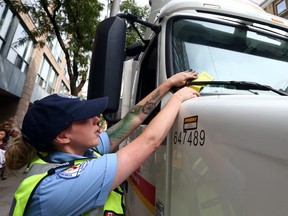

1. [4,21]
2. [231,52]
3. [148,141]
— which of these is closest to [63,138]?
[148,141]

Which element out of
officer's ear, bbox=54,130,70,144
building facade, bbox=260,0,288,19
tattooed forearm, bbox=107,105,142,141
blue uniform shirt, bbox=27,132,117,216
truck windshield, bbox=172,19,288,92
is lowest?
blue uniform shirt, bbox=27,132,117,216

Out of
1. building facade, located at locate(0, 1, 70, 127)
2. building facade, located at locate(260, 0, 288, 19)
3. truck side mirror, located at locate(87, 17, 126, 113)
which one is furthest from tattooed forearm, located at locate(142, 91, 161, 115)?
building facade, located at locate(260, 0, 288, 19)

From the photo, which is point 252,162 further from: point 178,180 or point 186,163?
point 178,180

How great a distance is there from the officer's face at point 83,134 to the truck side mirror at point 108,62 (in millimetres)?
317

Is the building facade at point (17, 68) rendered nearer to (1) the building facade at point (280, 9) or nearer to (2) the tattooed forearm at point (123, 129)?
(2) the tattooed forearm at point (123, 129)

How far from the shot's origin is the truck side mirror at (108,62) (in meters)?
1.84

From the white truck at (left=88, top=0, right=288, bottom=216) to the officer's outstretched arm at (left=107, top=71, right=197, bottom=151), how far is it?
0.07 meters

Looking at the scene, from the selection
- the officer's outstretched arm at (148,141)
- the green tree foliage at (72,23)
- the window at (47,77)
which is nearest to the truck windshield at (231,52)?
the officer's outstretched arm at (148,141)

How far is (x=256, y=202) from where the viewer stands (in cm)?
97

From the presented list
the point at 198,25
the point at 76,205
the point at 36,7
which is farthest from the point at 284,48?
the point at 36,7

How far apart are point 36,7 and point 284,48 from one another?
11163mm

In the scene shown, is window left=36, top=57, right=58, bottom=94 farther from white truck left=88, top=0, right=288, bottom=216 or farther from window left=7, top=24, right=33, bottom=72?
white truck left=88, top=0, right=288, bottom=216

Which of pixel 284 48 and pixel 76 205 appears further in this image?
pixel 284 48

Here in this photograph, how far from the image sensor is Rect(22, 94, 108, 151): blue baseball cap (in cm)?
141
